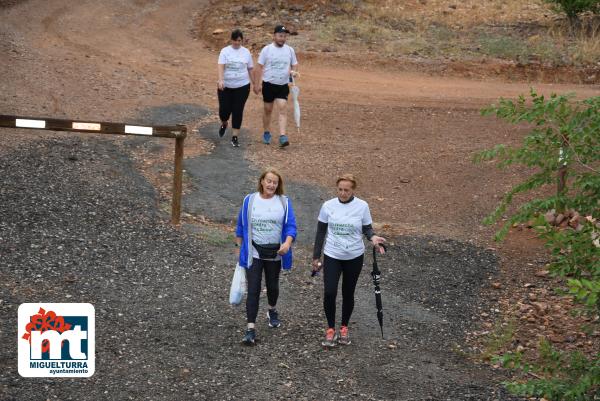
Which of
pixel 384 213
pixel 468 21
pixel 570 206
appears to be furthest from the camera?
pixel 468 21

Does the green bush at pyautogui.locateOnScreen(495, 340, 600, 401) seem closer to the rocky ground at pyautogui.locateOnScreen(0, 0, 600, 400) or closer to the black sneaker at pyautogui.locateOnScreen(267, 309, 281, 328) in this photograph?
the rocky ground at pyautogui.locateOnScreen(0, 0, 600, 400)

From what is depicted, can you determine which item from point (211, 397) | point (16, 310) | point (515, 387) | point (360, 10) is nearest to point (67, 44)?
point (360, 10)

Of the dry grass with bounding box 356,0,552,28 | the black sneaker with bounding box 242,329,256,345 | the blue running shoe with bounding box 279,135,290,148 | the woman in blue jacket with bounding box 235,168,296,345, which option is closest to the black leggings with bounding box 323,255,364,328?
the woman in blue jacket with bounding box 235,168,296,345

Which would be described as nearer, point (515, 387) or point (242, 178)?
point (515, 387)

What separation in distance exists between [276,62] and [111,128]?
3967 millimetres

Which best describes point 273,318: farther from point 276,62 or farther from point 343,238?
point 276,62

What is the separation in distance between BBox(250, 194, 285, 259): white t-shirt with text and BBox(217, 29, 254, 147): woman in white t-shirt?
623 cm

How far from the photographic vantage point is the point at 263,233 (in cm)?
852

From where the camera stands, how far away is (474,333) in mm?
9656

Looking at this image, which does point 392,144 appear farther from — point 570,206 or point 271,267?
point 570,206

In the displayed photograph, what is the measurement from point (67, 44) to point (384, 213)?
36.8 feet

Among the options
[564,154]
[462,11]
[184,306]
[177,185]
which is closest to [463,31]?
[462,11]

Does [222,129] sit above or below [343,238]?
above

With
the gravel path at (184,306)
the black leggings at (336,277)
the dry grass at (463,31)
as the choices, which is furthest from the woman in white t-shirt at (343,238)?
the dry grass at (463,31)
